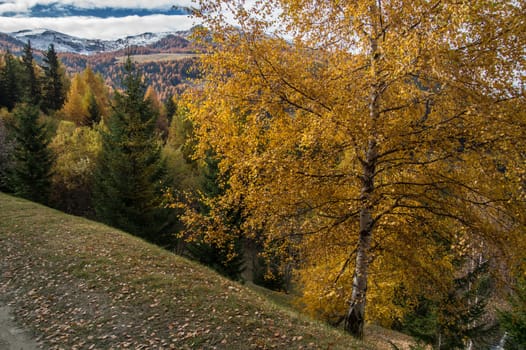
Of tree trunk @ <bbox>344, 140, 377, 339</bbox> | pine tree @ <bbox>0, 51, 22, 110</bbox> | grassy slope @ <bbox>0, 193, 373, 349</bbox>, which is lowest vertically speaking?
grassy slope @ <bbox>0, 193, 373, 349</bbox>

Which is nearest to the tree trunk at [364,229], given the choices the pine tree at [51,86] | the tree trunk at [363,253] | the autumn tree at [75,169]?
the tree trunk at [363,253]

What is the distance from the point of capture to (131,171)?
22375 millimetres

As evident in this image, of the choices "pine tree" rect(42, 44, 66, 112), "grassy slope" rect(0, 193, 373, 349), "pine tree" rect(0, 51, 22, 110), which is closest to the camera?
"grassy slope" rect(0, 193, 373, 349)

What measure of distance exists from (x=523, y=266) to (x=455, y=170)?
190cm

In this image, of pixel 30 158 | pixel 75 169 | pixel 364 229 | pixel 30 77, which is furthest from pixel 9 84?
pixel 364 229

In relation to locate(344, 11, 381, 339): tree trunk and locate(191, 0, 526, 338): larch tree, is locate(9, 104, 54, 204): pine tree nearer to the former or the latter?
locate(191, 0, 526, 338): larch tree

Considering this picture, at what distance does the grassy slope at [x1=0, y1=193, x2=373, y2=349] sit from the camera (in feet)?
22.4

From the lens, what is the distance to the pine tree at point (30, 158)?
2819 centimetres

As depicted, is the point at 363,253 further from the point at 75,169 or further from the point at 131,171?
the point at 75,169

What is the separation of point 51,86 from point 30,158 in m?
34.2

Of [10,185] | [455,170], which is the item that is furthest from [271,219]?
[10,185]

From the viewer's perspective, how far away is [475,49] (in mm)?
5109

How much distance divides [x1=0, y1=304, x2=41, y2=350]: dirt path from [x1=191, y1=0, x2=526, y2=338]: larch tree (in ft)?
16.8

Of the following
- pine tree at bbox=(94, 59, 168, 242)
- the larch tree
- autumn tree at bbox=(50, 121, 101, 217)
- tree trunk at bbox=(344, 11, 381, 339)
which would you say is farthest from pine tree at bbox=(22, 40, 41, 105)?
tree trunk at bbox=(344, 11, 381, 339)
